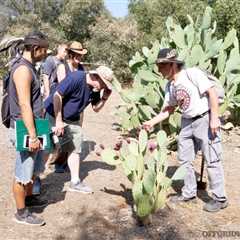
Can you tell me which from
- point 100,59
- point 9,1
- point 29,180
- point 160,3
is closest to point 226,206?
point 29,180

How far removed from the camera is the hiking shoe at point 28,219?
4242mm

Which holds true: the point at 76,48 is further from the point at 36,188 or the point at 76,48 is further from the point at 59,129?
the point at 36,188

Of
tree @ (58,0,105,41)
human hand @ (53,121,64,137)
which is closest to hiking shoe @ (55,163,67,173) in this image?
human hand @ (53,121,64,137)

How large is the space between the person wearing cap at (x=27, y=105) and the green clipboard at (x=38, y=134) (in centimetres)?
5

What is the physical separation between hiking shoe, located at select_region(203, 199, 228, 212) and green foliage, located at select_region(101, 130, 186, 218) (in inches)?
16.3

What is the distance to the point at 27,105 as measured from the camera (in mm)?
3863

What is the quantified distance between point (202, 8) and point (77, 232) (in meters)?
9.29

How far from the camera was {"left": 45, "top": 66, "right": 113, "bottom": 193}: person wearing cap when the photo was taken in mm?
4672

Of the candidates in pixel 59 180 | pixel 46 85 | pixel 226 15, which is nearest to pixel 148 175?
pixel 59 180

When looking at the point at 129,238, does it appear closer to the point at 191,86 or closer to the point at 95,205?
the point at 95,205

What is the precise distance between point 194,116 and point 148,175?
0.69 metres

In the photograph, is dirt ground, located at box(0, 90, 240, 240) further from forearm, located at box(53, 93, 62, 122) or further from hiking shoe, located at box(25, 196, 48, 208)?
forearm, located at box(53, 93, 62, 122)

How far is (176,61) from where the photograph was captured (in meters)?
4.38

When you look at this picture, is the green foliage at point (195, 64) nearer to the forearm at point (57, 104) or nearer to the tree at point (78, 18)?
the forearm at point (57, 104)
